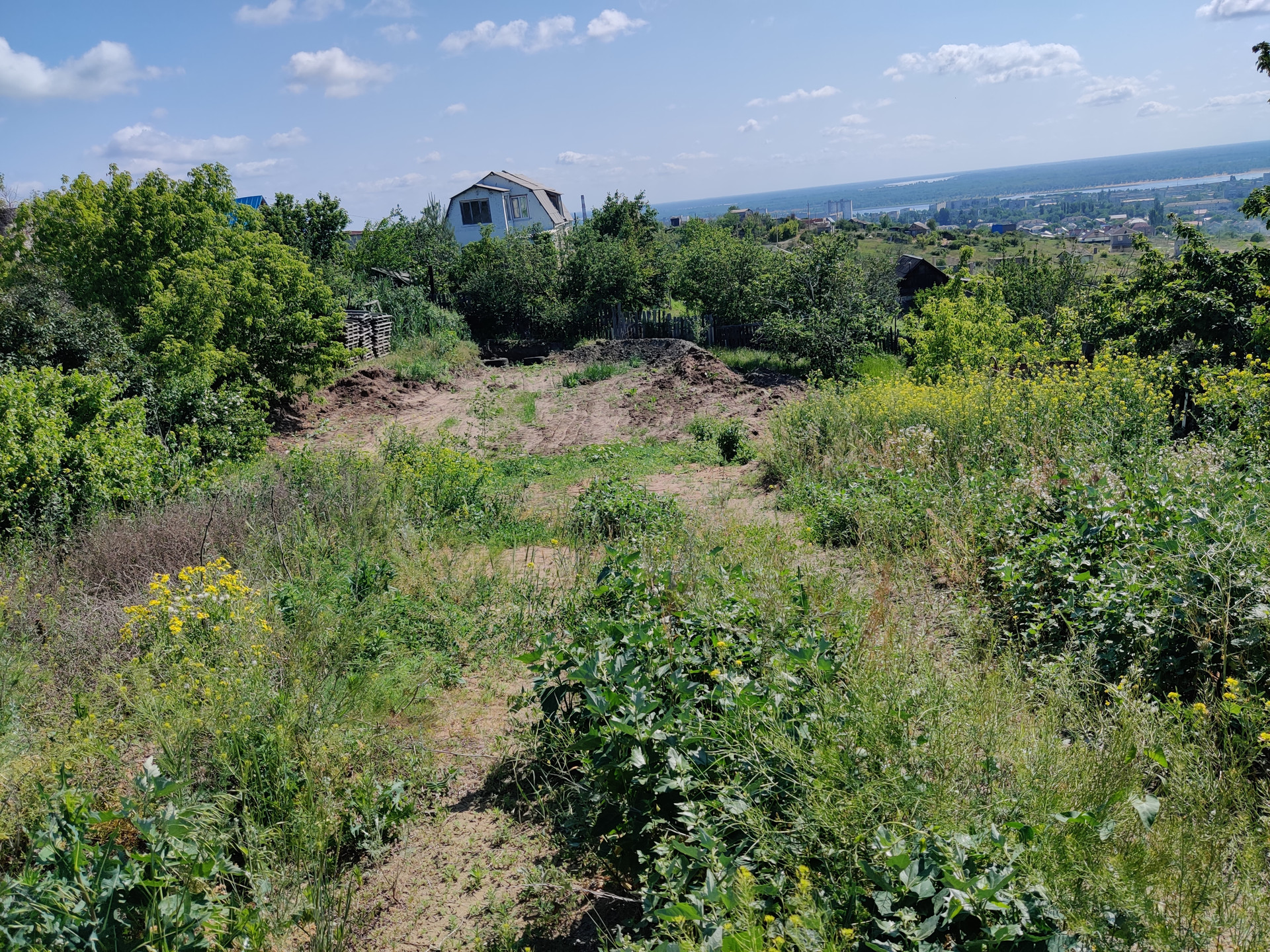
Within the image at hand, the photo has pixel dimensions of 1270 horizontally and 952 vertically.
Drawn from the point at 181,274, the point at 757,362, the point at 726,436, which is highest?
Answer: the point at 181,274

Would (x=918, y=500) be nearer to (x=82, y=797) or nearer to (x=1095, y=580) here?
(x=1095, y=580)

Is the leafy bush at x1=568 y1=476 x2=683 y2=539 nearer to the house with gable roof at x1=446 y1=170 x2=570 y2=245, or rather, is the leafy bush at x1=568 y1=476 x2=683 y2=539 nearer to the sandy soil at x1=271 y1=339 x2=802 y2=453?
the sandy soil at x1=271 y1=339 x2=802 y2=453

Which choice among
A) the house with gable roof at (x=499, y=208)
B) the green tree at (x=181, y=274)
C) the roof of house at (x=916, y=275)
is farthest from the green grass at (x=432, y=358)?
the roof of house at (x=916, y=275)

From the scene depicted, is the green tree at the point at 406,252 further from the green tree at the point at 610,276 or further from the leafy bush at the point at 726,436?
the leafy bush at the point at 726,436

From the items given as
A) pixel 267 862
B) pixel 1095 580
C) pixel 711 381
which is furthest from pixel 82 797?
pixel 711 381

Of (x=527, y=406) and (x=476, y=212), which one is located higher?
(x=476, y=212)

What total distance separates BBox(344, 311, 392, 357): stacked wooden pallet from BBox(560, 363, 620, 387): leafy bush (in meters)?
5.76

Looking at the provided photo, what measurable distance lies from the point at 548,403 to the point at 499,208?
35446 millimetres

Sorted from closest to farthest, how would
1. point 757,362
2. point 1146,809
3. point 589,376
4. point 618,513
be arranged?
point 1146,809 < point 618,513 < point 589,376 < point 757,362

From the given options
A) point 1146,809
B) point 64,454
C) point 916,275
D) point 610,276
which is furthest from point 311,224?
point 916,275

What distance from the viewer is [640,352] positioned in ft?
70.8

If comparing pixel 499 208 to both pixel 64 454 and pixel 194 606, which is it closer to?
pixel 64 454

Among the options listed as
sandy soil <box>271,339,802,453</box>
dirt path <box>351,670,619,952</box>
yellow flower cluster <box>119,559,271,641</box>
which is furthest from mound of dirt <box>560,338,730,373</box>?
dirt path <box>351,670,619,952</box>

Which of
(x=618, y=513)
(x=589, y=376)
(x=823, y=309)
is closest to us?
(x=618, y=513)
